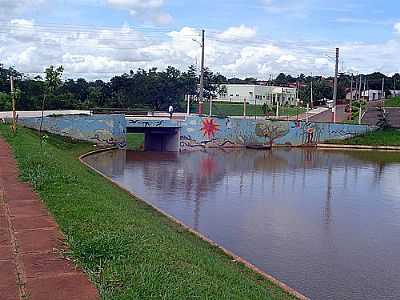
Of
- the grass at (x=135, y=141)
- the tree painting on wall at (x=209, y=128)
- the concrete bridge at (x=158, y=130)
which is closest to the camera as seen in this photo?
the concrete bridge at (x=158, y=130)

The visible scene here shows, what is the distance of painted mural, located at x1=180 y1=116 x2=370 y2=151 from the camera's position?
37.2 m

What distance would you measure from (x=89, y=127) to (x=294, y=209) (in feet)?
65.6

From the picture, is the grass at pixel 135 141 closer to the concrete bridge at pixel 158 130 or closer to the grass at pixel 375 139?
the concrete bridge at pixel 158 130

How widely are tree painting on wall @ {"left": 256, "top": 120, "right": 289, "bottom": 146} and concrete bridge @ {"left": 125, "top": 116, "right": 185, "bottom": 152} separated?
20.2 ft

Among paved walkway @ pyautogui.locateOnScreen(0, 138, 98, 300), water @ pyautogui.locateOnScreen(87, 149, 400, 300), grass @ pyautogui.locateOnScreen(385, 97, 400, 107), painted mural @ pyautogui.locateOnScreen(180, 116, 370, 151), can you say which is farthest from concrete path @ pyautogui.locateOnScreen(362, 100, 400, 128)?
paved walkway @ pyautogui.locateOnScreen(0, 138, 98, 300)

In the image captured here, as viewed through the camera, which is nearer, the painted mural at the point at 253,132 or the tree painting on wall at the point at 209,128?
the painted mural at the point at 253,132

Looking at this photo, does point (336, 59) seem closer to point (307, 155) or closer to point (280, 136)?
point (280, 136)

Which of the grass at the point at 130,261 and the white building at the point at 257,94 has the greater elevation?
the white building at the point at 257,94

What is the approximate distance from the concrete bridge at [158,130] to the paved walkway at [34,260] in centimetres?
Result: 2753

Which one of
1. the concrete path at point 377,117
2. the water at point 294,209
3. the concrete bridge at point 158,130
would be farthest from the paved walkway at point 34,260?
the concrete path at point 377,117

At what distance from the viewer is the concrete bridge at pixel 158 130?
35.5m

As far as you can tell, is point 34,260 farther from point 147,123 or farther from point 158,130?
point 158,130

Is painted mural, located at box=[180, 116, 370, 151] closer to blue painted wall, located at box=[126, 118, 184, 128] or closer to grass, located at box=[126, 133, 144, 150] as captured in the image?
blue painted wall, located at box=[126, 118, 184, 128]

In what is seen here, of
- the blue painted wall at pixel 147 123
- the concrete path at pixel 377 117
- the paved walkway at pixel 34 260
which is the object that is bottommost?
the paved walkway at pixel 34 260
